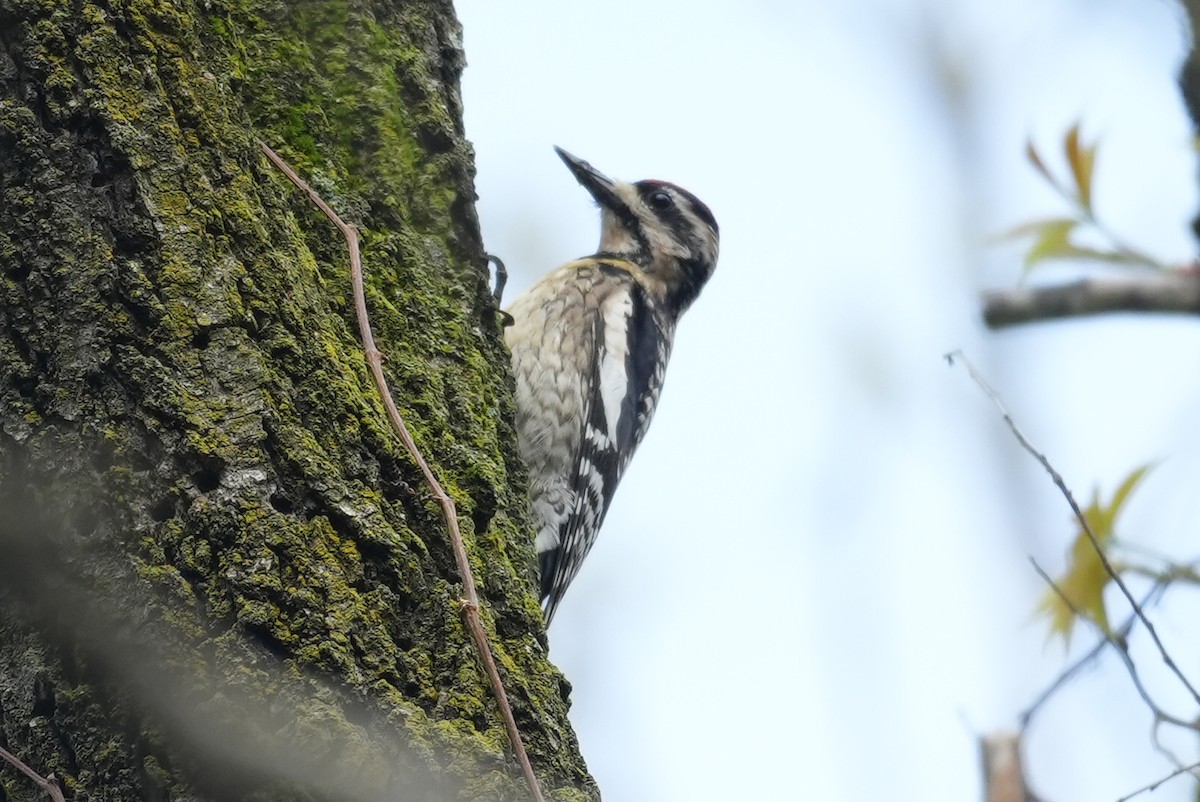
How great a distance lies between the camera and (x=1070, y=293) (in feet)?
8.12

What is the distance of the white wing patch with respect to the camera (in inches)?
171

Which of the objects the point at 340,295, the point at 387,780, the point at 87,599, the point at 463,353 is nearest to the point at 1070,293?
the point at 463,353

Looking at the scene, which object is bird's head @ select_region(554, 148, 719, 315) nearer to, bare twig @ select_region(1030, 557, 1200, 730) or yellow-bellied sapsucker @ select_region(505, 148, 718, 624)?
yellow-bellied sapsucker @ select_region(505, 148, 718, 624)

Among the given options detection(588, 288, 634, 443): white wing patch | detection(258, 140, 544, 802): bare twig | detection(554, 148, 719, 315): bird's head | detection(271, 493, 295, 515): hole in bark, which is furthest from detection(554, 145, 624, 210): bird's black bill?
detection(271, 493, 295, 515): hole in bark

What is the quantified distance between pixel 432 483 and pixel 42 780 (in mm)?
731

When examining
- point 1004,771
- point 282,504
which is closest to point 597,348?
point 1004,771

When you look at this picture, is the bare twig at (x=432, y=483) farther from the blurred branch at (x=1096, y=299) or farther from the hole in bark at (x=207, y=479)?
the blurred branch at (x=1096, y=299)

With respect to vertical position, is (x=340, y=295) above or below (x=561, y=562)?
above

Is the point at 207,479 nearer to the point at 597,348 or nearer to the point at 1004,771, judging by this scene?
the point at 1004,771

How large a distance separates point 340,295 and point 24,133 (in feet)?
1.99

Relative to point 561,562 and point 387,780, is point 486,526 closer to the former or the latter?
point 387,780

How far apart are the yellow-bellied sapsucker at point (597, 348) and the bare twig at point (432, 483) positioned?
5.33 feet

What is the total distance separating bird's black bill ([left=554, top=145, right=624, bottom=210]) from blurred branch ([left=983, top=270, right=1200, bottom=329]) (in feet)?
8.85

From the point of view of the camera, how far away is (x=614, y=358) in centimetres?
441
